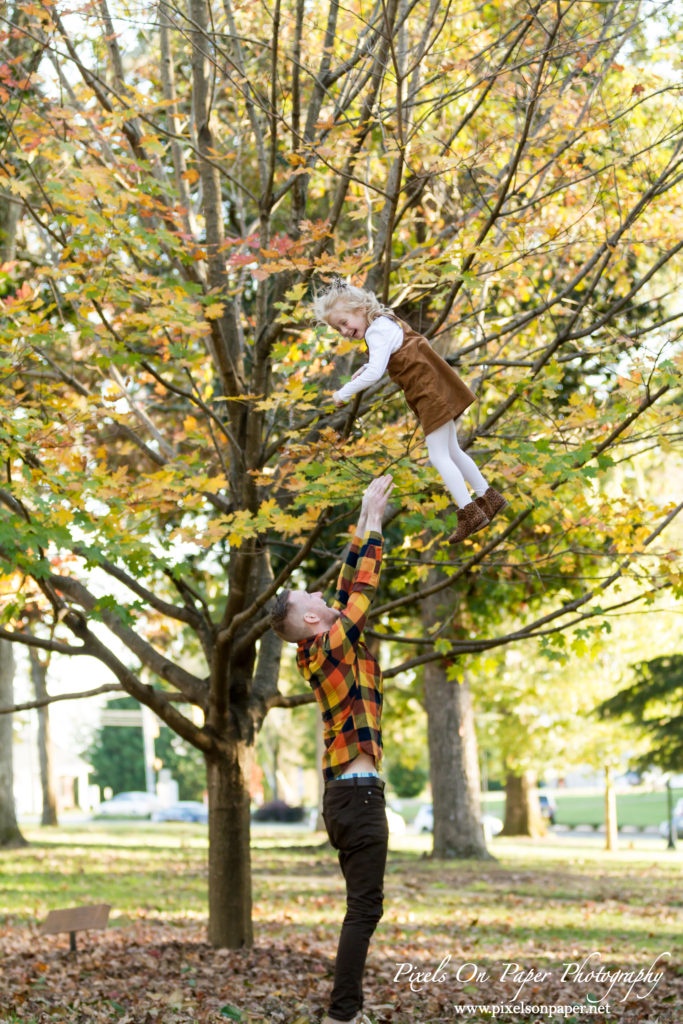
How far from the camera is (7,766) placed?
695 inches

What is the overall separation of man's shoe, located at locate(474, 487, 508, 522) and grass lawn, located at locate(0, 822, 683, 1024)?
2.72 meters

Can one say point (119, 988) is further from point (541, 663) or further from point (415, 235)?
point (541, 663)

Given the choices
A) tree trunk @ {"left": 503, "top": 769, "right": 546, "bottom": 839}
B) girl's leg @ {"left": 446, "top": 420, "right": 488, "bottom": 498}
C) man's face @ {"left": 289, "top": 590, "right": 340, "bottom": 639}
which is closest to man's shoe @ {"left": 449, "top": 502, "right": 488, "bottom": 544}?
girl's leg @ {"left": 446, "top": 420, "right": 488, "bottom": 498}

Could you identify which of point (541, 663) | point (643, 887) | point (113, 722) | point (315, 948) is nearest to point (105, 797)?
point (113, 722)

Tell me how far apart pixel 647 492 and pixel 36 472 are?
1218cm

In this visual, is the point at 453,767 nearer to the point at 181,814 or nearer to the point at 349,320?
the point at 349,320

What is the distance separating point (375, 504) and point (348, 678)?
0.75 meters

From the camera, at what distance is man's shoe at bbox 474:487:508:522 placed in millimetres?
4699

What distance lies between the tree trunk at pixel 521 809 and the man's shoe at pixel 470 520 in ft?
72.8

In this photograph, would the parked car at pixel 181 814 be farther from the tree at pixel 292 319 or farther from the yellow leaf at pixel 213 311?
the yellow leaf at pixel 213 311

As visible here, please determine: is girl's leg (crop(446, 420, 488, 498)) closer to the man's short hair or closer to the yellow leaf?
the man's short hair

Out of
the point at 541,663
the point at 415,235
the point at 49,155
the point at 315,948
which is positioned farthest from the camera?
the point at 541,663

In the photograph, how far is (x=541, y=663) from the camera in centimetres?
1972

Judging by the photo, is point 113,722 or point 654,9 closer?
point 654,9
